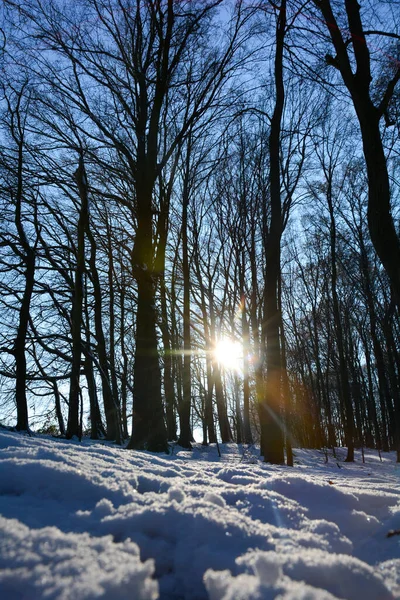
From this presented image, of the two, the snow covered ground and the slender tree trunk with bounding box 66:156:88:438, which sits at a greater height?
the slender tree trunk with bounding box 66:156:88:438

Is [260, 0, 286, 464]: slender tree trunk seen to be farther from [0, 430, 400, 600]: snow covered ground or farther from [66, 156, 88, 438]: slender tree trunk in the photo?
[0, 430, 400, 600]: snow covered ground

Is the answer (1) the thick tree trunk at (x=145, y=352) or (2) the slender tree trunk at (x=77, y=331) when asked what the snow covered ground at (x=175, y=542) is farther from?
(1) the thick tree trunk at (x=145, y=352)

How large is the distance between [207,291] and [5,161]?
9.76m

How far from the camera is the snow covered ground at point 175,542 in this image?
36.0 inches

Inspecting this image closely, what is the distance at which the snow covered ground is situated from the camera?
916 mm

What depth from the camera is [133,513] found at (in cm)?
136

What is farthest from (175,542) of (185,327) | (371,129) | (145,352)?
(185,327)

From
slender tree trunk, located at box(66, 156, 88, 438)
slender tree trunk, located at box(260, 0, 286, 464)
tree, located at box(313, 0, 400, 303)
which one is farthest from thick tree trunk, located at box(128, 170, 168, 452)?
tree, located at box(313, 0, 400, 303)

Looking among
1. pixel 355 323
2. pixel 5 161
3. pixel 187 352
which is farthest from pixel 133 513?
pixel 355 323

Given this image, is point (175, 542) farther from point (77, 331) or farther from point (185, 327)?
point (185, 327)

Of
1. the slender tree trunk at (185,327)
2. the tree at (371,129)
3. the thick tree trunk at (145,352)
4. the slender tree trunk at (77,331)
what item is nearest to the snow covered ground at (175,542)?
the tree at (371,129)

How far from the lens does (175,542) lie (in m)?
1.27

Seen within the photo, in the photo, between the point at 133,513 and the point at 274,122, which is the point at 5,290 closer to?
the point at 274,122

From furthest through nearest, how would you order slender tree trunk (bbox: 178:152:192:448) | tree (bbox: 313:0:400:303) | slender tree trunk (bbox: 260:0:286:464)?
slender tree trunk (bbox: 178:152:192:448) < slender tree trunk (bbox: 260:0:286:464) < tree (bbox: 313:0:400:303)
